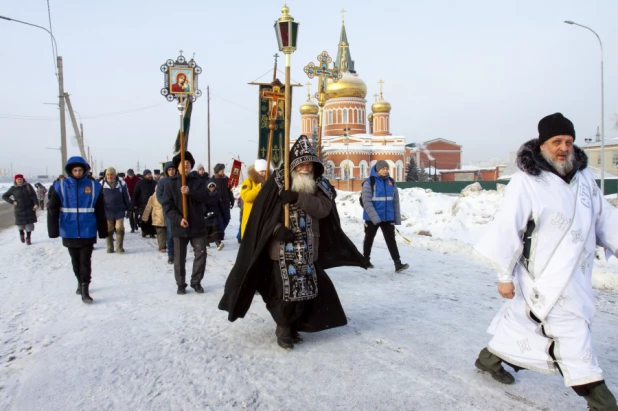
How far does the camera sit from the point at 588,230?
2.99 m

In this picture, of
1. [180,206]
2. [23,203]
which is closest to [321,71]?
[180,206]

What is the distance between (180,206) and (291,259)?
8.81ft

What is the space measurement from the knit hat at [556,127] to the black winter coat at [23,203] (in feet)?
38.8

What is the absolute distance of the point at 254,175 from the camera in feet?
20.6

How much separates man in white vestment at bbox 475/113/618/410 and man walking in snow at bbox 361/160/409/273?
13.8 ft

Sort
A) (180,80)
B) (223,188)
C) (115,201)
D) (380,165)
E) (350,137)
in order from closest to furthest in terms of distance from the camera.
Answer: (380,165) → (180,80) → (115,201) → (223,188) → (350,137)

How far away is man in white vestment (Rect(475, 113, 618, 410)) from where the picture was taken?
2.91 m

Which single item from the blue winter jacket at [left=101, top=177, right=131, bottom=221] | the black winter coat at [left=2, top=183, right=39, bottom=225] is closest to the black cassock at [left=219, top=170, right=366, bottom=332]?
the blue winter jacket at [left=101, top=177, right=131, bottom=221]

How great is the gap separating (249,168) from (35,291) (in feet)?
11.3

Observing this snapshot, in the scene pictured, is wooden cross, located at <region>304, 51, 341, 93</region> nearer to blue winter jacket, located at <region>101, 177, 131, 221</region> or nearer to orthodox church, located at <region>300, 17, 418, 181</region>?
blue winter jacket, located at <region>101, 177, 131, 221</region>

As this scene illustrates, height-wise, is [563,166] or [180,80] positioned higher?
[180,80]

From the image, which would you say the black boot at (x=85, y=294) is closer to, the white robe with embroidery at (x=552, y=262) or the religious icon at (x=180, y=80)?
the religious icon at (x=180, y=80)

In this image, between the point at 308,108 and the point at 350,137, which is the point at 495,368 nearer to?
the point at 350,137

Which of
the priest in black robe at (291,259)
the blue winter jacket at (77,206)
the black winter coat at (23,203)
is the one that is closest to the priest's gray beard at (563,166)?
the priest in black robe at (291,259)
